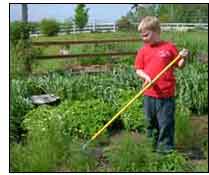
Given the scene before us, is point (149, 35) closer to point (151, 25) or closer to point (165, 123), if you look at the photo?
point (151, 25)

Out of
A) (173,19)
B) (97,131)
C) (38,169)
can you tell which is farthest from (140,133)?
(173,19)

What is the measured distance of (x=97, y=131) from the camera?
419 centimetres

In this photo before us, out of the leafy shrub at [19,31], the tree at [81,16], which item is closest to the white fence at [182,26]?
the tree at [81,16]

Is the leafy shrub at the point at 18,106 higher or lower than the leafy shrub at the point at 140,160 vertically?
higher

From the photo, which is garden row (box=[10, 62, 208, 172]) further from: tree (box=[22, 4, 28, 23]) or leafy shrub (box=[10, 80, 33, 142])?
tree (box=[22, 4, 28, 23])

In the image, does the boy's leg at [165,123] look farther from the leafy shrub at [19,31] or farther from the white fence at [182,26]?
the white fence at [182,26]

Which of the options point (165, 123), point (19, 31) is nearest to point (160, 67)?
point (165, 123)

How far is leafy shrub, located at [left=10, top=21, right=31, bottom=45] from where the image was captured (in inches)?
198

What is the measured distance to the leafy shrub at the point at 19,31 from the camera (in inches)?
198

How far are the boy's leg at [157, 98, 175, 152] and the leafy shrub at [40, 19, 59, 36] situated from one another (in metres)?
1.72

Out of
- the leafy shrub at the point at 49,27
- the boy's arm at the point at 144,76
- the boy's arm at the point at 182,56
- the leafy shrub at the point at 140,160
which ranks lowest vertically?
the leafy shrub at the point at 140,160

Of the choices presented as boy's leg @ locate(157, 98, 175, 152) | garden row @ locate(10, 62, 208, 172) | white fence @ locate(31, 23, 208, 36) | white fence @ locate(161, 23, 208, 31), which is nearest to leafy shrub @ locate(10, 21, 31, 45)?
white fence @ locate(31, 23, 208, 36)

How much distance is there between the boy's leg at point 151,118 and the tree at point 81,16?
1.13 m

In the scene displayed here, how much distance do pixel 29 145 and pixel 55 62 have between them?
216 cm
